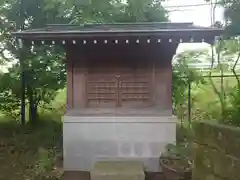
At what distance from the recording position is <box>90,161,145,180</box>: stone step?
611 centimetres

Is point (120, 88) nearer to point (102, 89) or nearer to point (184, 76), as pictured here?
point (102, 89)

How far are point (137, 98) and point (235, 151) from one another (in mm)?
5126

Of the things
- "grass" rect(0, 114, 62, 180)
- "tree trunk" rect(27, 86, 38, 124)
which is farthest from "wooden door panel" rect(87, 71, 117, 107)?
"tree trunk" rect(27, 86, 38, 124)

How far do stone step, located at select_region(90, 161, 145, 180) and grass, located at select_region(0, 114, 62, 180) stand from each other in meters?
1.00

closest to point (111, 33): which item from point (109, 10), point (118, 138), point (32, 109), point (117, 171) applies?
point (118, 138)

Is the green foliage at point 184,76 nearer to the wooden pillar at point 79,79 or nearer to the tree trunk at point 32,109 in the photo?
the wooden pillar at point 79,79

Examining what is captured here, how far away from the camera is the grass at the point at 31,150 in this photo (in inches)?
295

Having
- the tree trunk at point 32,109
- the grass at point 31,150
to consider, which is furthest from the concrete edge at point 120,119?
the tree trunk at point 32,109

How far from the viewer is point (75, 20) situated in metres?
9.67

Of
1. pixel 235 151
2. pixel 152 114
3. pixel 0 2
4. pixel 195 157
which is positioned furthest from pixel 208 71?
pixel 235 151

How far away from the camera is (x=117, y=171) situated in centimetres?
635

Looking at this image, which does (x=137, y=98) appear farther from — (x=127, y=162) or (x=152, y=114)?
(x=127, y=162)

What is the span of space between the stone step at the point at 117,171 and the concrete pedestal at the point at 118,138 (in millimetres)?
397

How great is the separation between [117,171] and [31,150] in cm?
380
